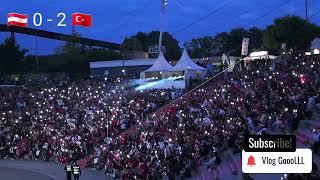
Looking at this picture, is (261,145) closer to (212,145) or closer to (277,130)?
(277,130)

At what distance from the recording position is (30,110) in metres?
44.6

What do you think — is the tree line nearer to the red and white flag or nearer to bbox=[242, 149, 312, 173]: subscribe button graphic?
the red and white flag

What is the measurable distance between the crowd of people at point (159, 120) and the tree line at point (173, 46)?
62.2 feet

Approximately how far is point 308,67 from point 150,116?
1087 cm

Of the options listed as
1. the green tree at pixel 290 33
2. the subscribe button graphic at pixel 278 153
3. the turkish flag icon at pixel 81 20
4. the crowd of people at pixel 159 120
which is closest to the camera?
the subscribe button graphic at pixel 278 153

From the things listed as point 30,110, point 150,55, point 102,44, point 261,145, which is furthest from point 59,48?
point 261,145

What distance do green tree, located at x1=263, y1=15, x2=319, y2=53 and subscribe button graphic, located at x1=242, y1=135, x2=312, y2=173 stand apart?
55.8 meters

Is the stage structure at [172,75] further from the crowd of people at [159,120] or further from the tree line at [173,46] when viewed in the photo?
the tree line at [173,46]

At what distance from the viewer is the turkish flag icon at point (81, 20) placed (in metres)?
51.1

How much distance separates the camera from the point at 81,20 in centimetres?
5250

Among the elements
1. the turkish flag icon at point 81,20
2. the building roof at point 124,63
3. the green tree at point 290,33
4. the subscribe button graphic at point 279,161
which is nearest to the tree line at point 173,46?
the green tree at point 290,33

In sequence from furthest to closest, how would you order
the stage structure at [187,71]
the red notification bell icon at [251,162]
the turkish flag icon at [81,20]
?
the turkish flag icon at [81,20] < the stage structure at [187,71] < the red notification bell icon at [251,162]

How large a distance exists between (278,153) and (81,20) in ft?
160

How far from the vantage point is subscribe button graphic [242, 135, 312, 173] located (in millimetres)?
5266
